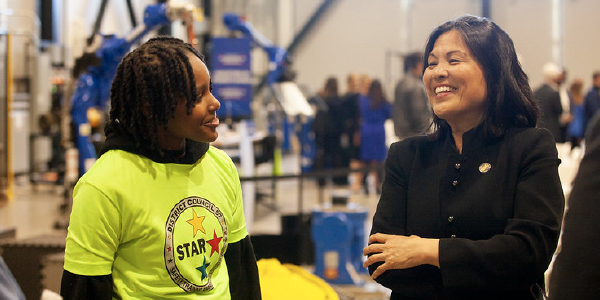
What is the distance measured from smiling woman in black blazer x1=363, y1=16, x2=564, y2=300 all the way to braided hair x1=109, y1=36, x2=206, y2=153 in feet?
1.92

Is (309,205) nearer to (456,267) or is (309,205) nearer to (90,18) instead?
(90,18)

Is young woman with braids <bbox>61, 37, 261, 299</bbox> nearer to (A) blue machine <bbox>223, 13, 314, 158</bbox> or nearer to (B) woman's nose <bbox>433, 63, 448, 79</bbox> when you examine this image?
(B) woman's nose <bbox>433, 63, 448, 79</bbox>

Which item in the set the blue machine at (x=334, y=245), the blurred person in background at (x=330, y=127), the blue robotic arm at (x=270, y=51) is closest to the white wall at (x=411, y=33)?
the blurred person in background at (x=330, y=127)

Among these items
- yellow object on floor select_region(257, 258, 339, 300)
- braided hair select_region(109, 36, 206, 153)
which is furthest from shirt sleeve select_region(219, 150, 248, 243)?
yellow object on floor select_region(257, 258, 339, 300)

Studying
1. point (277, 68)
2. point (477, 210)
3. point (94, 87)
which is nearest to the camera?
point (477, 210)

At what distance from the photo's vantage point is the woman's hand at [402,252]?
1.62 meters

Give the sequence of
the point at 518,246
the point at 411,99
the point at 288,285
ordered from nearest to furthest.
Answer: the point at 518,246 → the point at 288,285 → the point at 411,99

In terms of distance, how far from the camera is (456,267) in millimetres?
1604

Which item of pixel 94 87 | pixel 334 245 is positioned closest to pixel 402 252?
pixel 334 245

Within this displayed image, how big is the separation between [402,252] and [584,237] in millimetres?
434

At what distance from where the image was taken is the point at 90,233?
5.27 feet

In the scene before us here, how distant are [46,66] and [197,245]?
408 inches

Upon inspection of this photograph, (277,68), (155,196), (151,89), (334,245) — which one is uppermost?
(277,68)

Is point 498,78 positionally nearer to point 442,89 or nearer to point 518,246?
point 442,89
